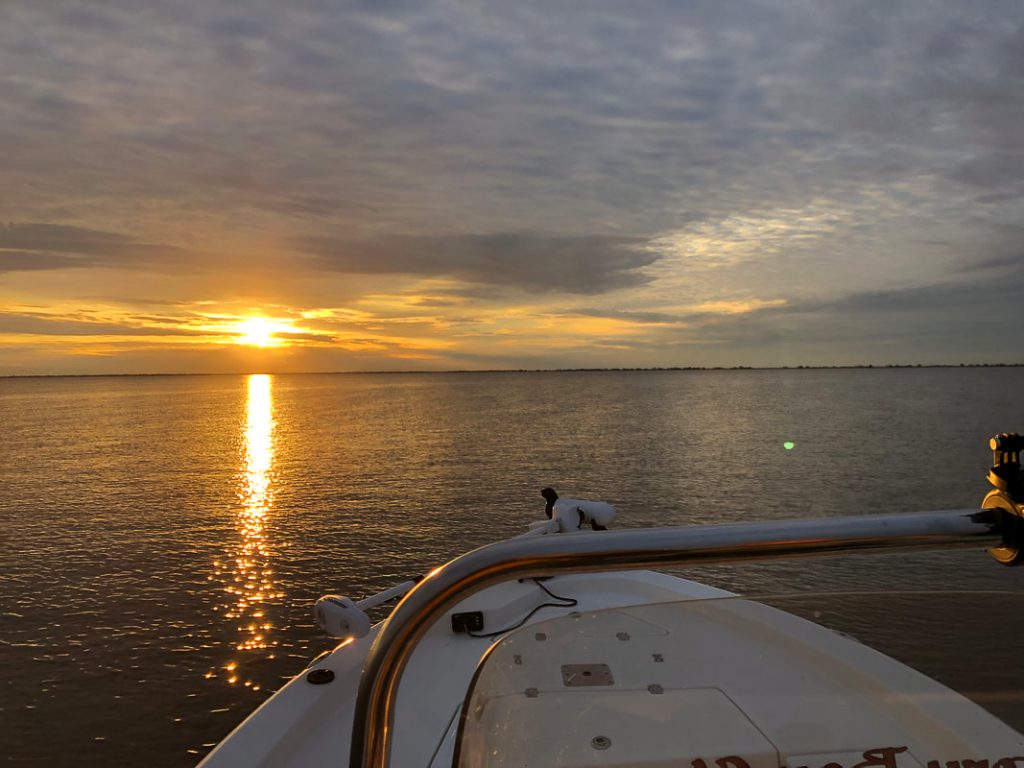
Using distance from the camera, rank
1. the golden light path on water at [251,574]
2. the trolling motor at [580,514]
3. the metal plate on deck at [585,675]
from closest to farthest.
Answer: the metal plate on deck at [585,675] < the trolling motor at [580,514] < the golden light path on water at [251,574]

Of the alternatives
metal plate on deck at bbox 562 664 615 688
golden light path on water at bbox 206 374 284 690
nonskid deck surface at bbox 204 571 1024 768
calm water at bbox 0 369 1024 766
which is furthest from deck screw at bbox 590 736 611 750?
golden light path on water at bbox 206 374 284 690

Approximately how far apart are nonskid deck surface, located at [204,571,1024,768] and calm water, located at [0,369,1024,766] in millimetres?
165

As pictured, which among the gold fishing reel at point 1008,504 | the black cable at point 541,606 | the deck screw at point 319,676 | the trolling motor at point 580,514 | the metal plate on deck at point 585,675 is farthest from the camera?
the trolling motor at point 580,514

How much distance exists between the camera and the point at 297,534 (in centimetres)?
2050

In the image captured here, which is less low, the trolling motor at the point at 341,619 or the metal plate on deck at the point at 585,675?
the trolling motor at the point at 341,619

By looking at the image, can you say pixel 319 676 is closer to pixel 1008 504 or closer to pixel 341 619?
pixel 341 619

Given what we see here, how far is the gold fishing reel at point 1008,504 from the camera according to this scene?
1.33 metres

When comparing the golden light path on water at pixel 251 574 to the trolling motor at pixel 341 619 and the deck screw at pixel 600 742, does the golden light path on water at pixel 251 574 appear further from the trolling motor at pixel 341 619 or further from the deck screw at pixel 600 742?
the deck screw at pixel 600 742

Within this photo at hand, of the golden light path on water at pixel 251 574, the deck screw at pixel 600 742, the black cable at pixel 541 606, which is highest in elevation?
the deck screw at pixel 600 742

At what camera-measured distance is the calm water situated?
367 inches

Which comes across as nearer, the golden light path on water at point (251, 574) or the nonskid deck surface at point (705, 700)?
the nonskid deck surface at point (705, 700)

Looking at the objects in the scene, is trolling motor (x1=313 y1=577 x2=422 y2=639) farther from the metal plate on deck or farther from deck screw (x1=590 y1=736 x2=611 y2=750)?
deck screw (x1=590 y1=736 x2=611 y2=750)

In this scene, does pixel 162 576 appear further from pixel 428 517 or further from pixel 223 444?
pixel 223 444

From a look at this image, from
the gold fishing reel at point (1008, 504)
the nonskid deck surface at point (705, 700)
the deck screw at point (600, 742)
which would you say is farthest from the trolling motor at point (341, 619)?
the gold fishing reel at point (1008, 504)
